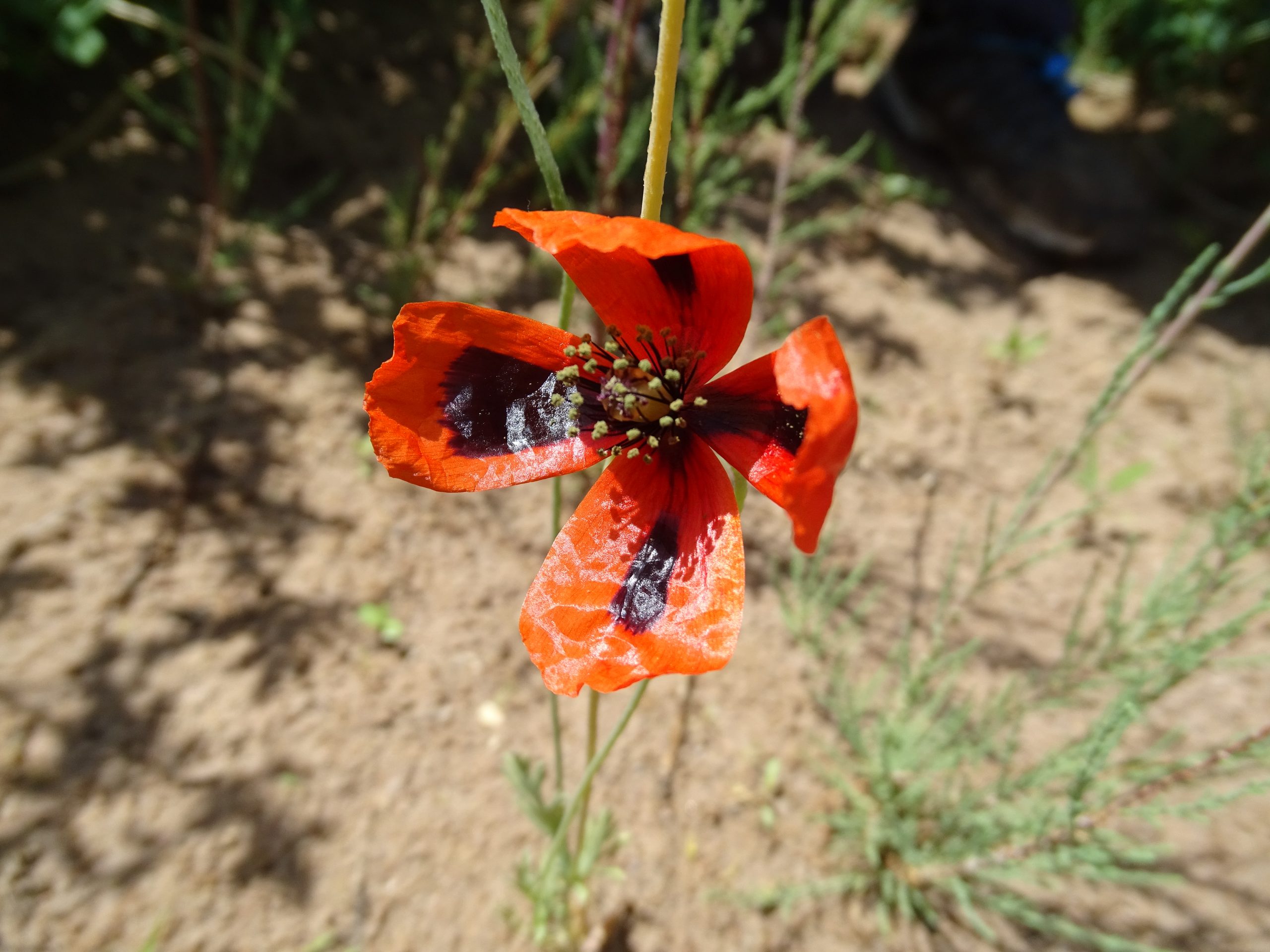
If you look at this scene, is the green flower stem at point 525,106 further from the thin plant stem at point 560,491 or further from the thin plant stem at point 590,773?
the thin plant stem at point 590,773

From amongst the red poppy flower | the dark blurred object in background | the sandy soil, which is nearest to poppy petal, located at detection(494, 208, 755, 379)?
the red poppy flower

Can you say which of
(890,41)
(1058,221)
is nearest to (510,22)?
(890,41)

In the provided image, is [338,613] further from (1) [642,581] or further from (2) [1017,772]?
(2) [1017,772]

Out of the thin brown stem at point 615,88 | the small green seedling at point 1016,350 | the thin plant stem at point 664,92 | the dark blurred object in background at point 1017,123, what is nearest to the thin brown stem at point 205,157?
the thin brown stem at point 615,88

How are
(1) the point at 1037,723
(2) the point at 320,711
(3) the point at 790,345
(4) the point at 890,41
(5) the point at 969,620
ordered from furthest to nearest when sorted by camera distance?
(4) the point at 890,41, (5) the point at 969,620, (1) the point at 1037,723, (2) the point at 320,711, (3) the point at 790,345

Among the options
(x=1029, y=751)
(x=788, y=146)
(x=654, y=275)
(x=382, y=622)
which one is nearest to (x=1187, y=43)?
(x=788, y=146)

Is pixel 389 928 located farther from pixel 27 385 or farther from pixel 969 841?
pixel 27 385
